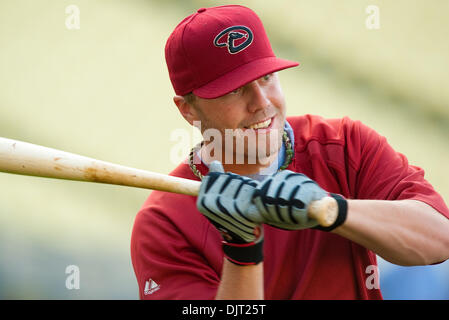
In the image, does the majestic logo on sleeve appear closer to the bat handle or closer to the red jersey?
the red jersey

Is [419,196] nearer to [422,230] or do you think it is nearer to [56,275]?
[422,230]

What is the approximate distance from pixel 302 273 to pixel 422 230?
1.00ft

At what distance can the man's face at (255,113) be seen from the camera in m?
1.38

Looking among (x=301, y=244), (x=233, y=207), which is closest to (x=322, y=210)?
(x=233, y=207)

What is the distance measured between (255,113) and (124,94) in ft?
4.89

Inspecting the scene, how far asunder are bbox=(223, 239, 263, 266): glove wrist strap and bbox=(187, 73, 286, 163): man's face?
0.98 ft

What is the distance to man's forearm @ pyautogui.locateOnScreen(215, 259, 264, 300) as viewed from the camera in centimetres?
119

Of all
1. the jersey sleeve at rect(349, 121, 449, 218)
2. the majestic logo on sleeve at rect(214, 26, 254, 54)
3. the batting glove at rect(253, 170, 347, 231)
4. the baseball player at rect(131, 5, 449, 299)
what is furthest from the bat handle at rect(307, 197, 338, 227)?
the majestic logo on sleeve at rect(214, 26, 254, 54)

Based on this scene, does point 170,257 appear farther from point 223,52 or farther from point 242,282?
point 223,52

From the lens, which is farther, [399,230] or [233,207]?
[399,230]

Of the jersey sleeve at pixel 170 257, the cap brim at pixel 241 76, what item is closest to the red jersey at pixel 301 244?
the jersey sleeve at pixel 170 257

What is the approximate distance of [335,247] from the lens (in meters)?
1.39

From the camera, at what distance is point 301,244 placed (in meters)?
1.41

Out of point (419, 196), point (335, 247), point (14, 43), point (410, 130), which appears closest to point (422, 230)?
point (419, 196)
